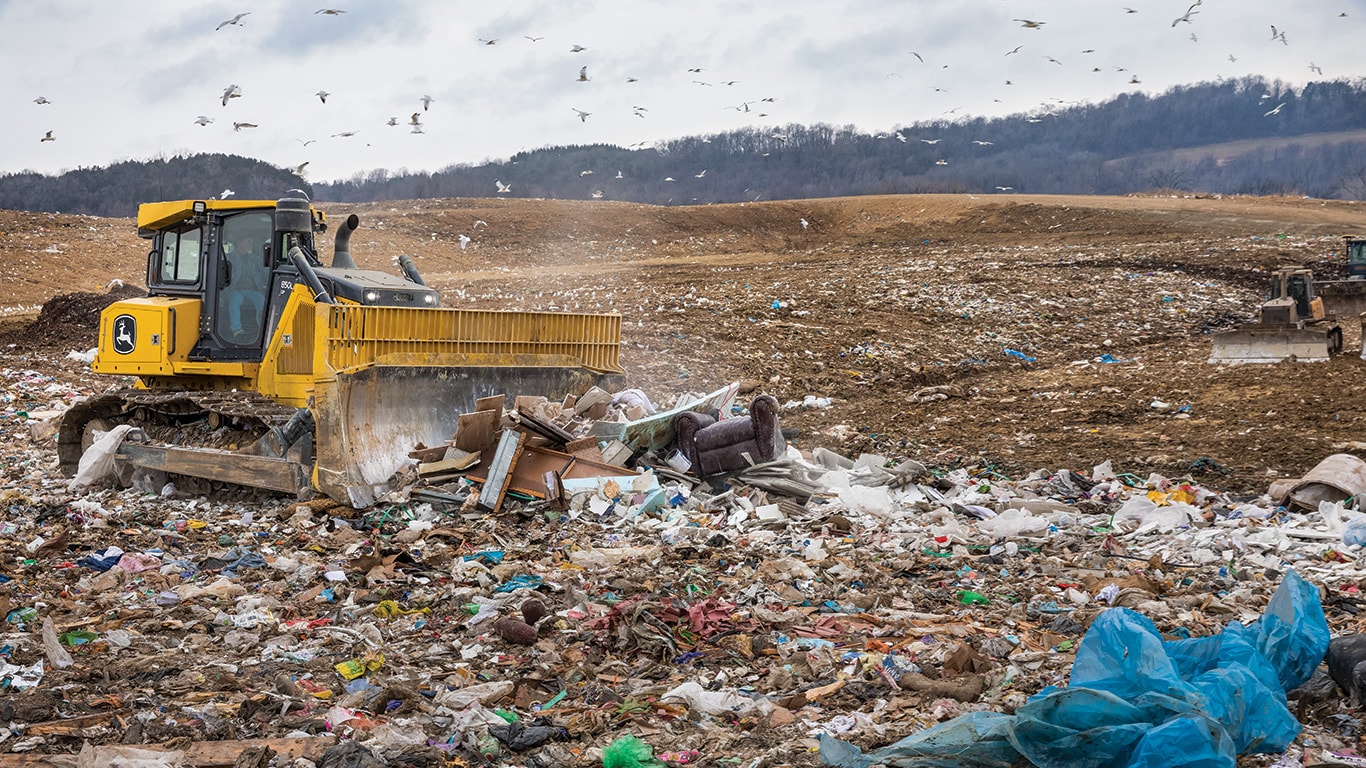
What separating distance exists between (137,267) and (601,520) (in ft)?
71.7

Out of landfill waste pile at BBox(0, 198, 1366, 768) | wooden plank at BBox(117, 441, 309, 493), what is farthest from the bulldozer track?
landfill waste pile at BBox(0, 198, 1366, 768)

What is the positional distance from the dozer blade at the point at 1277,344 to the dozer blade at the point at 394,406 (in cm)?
842

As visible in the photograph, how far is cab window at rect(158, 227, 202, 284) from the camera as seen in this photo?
26.6ft

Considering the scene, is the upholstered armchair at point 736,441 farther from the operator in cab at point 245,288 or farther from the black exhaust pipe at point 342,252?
the operator in cab at point 245,288

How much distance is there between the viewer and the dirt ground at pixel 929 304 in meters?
9.65

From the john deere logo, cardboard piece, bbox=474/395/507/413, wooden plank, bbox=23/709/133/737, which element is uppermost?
the john deere logo

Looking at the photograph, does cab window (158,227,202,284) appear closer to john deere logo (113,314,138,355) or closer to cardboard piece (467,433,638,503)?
john deere logo (113,314,138,355)

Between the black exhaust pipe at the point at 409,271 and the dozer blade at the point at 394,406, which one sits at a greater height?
the black exhaust pipe at the point at 409,271

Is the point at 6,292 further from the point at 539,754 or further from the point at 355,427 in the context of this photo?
the point at 539,754

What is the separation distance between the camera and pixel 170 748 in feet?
11.0

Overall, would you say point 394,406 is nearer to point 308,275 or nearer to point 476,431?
point 476,431

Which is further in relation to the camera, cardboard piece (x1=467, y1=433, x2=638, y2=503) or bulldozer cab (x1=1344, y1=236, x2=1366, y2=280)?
bulldozer cab (x1=1344, y1=236, x2=1366, y2=280)

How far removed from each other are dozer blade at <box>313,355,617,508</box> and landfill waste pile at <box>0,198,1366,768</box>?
0.17 metres

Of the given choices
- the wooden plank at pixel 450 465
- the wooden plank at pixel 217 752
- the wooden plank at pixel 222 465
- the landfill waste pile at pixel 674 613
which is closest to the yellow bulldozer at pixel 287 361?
the wooden plank at pixel 222 465
